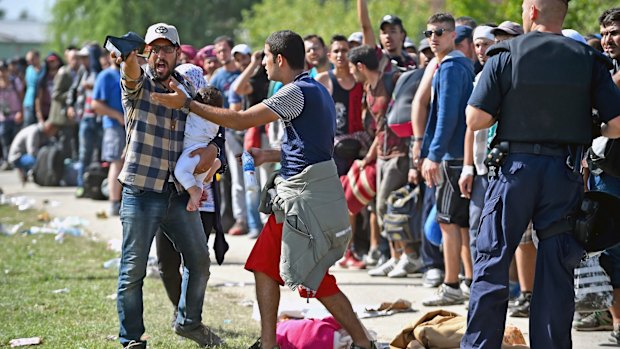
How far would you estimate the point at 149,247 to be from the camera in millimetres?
6520

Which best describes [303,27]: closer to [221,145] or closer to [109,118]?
[109,118]

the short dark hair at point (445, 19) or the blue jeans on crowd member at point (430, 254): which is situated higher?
the short dark hair at point (445, 19)

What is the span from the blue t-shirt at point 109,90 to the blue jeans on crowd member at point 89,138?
91.1 inches

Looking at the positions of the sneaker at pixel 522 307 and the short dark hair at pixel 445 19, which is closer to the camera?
the sneaker at pixel 522 307

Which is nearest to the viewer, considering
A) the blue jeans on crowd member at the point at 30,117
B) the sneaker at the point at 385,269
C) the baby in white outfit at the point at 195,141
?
the baby in white outfit at the point at 195,141

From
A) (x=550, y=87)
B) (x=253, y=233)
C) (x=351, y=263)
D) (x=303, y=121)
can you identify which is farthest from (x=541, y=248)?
(x=253, y=233)

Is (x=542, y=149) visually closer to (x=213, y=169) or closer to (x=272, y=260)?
(x=272, y=260)

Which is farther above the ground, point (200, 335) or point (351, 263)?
point (200, 335)

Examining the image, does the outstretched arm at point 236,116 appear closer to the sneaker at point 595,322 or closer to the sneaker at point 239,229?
the sneaker at point 595,322

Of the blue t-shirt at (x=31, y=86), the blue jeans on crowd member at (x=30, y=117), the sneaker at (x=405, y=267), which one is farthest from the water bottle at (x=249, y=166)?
the blue jeans on crowd member at (x=30, y=117)

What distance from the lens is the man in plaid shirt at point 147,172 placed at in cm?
645

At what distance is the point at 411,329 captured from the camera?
671 centimetres

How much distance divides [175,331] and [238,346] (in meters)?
0.44

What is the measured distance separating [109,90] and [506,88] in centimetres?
905
